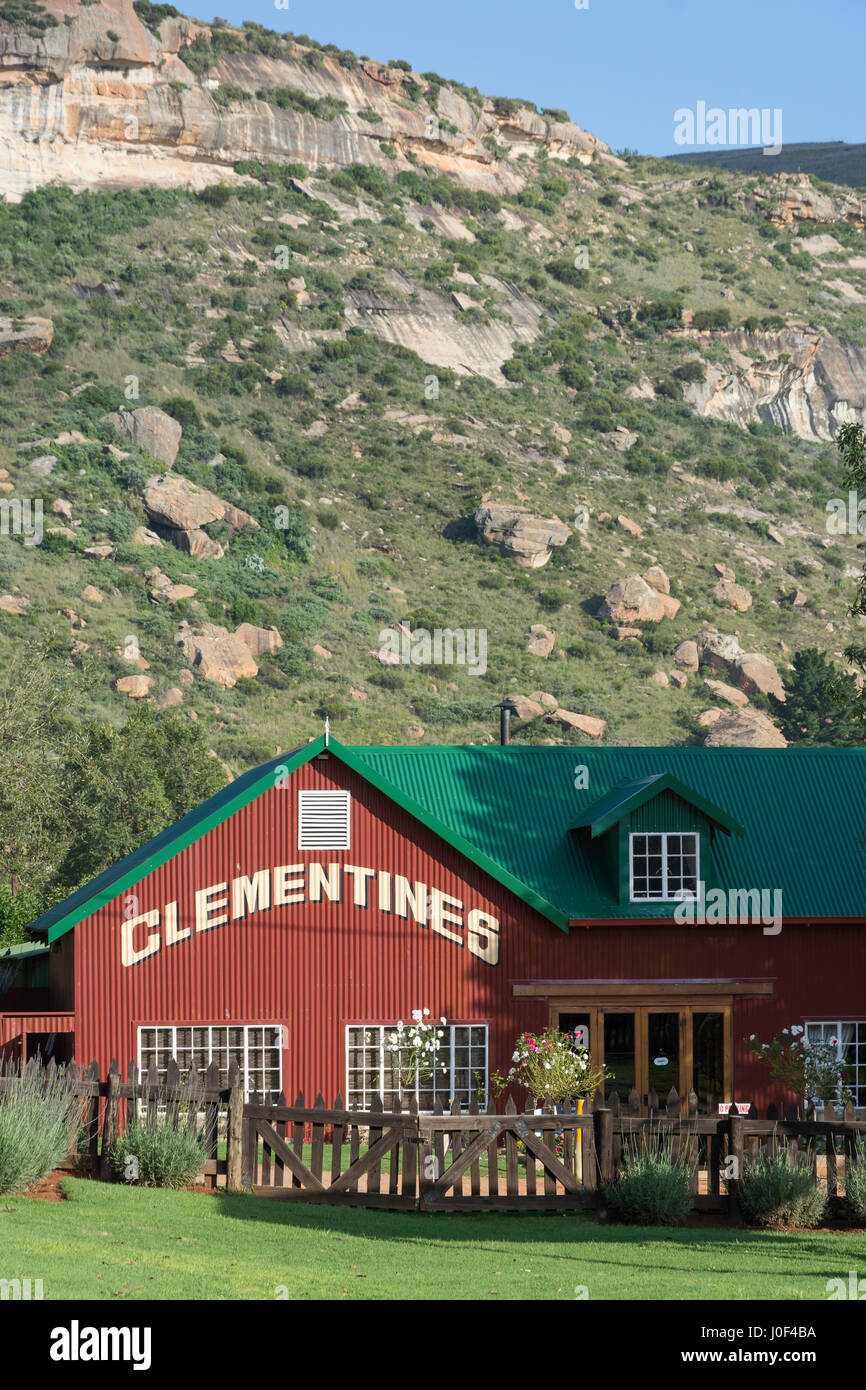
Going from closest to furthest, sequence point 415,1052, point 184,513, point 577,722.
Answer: point 415,1052 → point 577,722 → point 184,513

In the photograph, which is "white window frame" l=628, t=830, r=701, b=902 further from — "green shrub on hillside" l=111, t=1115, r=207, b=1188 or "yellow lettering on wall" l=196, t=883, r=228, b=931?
"green shrub on hillside" l=111, t=1115, r=207, b=1188

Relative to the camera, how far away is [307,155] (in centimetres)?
14888

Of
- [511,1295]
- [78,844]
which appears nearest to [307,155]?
[78,844]

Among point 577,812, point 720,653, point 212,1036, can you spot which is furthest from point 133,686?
point 212,1036

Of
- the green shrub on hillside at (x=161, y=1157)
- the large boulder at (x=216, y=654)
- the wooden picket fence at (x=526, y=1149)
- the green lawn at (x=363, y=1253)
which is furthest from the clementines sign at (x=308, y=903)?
the large boulder at (x=216, y=654)

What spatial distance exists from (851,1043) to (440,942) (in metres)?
7.18

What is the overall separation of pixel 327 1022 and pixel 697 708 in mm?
65777

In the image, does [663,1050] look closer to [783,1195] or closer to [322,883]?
[322,883]

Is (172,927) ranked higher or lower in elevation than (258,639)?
lower

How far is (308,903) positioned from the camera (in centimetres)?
2516

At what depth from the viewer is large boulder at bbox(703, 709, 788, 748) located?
81500 millimetres

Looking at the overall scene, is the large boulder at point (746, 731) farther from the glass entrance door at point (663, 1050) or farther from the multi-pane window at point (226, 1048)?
the multi-pane window at point (226, 1048)

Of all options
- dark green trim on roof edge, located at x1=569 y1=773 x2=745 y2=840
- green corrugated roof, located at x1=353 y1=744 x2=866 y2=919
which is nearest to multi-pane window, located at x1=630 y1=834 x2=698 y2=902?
green corrugated roof, located at x1=353 y1=744 x2=866 y2=919

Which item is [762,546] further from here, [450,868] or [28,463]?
[450,868]
